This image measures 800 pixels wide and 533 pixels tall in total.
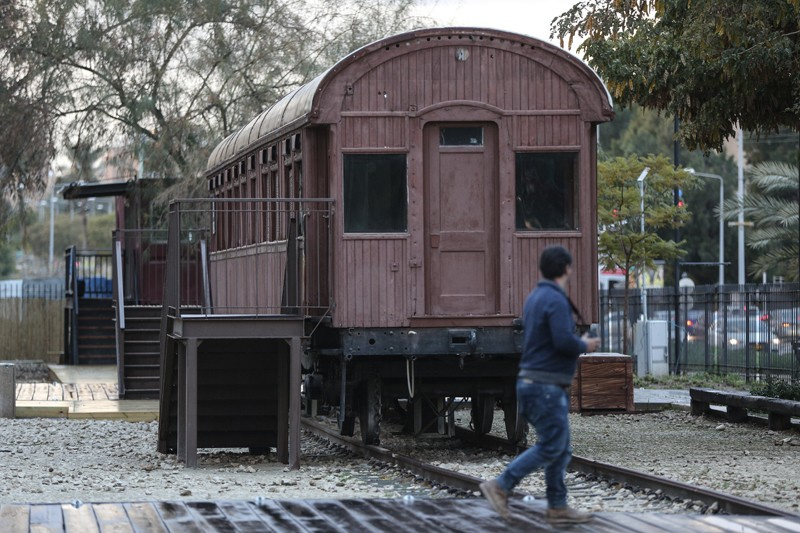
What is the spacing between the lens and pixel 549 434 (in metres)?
8.38

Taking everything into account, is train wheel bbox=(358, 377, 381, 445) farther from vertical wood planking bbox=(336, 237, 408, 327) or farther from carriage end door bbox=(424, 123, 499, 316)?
carriage end door bbox=(424, 123, 499, 316)

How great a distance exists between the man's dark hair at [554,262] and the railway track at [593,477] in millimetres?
2035

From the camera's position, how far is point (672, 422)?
19062 millimetres

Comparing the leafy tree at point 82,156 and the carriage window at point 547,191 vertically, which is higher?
the leafy tree at point 82,156

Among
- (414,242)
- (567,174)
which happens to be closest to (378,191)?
(414,242)

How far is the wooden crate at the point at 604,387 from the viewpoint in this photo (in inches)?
793

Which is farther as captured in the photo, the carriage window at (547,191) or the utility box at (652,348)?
the utility box at (652,348)

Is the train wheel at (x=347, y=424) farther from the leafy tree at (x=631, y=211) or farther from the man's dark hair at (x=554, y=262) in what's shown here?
the leafy tree at (x=631, y=211)

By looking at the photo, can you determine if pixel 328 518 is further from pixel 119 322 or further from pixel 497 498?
pixel 119 322

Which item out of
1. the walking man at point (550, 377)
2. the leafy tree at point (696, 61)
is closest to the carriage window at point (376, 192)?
the leafy tree at point (696, 61)

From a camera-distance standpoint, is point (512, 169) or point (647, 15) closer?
point (512, 169)

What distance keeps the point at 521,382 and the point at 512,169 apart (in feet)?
18.9

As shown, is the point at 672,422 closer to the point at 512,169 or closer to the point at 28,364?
the point at 512,169

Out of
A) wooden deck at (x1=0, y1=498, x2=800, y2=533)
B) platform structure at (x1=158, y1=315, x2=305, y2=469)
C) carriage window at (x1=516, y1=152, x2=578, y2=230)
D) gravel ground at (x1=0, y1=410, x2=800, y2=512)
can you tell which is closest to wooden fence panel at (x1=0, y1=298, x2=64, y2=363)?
gravel ground at (x1=0, y1=410, x2=800, y2=512)
